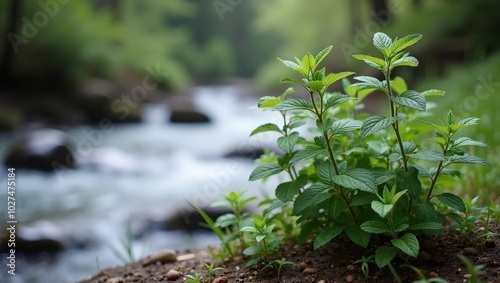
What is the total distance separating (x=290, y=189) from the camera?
1.44m

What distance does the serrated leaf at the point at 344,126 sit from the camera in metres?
1.31

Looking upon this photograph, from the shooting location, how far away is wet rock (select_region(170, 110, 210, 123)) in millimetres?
9375

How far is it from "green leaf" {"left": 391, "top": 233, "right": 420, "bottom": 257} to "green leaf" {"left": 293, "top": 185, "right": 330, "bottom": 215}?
23 cm

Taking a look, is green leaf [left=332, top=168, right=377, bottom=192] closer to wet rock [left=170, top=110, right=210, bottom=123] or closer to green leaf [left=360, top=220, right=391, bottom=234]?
green leaf [left=360, top=220, right=391, bottom=234]

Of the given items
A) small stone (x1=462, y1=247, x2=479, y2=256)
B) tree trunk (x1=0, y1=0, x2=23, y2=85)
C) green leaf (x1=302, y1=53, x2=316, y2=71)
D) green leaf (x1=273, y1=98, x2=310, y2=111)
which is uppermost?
tree trunk (x1=0, y1=0, x2=23, y2=85)

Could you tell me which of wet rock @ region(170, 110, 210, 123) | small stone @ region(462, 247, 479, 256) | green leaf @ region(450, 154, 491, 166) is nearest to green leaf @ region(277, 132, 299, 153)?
green leaf @ region(450, 154, 491, 166)

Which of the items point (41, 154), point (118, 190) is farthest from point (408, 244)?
point (41, 154)

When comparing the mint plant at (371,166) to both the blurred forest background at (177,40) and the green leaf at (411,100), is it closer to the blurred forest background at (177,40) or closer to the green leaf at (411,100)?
the green leaf at (411,100)

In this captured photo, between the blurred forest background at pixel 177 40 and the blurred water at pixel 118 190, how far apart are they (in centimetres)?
189

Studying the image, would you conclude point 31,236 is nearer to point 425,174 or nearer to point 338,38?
point 425,174

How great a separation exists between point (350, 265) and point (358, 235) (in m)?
0.13

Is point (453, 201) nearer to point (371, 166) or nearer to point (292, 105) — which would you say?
point (371, 166)

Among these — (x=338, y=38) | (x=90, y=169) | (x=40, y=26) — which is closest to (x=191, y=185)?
(x=90, y=169)

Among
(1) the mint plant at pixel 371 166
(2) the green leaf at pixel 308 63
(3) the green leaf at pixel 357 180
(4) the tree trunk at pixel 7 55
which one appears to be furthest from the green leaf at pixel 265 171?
(4) the tree trunk at pixel 7 55
